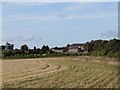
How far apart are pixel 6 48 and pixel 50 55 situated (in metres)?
28.3

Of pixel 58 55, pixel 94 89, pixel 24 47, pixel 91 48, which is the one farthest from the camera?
pixel 24 47

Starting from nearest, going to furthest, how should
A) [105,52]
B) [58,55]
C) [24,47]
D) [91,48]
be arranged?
Result: [105,52], [58,55], [91,48], [24,47]

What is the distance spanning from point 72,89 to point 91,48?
107m

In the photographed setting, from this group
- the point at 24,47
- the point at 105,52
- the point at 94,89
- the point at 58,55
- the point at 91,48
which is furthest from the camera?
the point at 24,47

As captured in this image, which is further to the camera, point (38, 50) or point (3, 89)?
point (38, 50)

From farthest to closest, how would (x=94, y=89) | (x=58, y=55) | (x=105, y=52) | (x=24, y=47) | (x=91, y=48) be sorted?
(x=24, y=47), (x=91, y=48), (x=58, y=55), (x=105, y=52), (x=94, y=89)

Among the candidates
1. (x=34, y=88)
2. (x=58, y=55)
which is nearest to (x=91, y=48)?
(x=58, y=55)

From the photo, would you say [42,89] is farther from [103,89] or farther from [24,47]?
[24,47]

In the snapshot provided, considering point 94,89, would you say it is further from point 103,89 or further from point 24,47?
point 24,47

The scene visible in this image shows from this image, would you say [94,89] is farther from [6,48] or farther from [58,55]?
[6,48]

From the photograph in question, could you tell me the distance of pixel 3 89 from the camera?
18.2 m

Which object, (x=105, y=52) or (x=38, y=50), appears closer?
(x=105, y=52)

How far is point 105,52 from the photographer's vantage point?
77.8m

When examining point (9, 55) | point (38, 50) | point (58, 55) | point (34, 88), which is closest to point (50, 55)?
point (58, 55)
